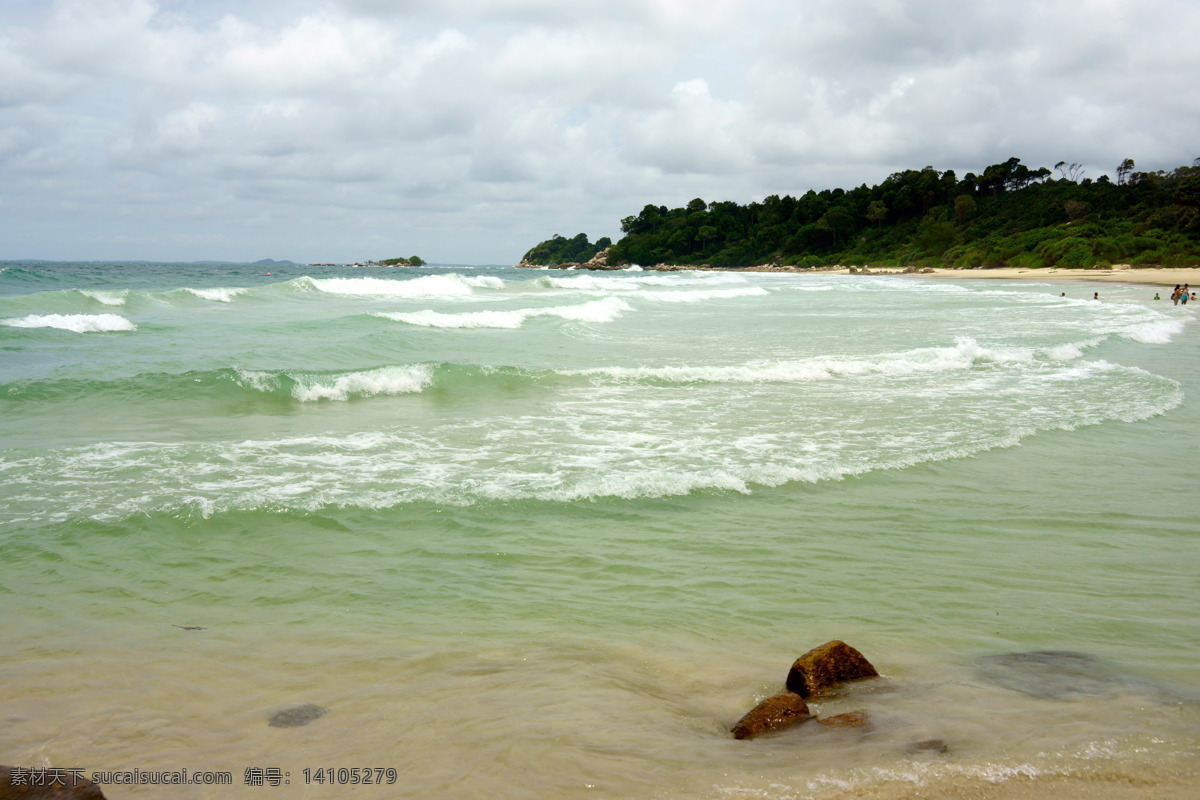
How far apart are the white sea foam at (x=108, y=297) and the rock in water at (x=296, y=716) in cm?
3308

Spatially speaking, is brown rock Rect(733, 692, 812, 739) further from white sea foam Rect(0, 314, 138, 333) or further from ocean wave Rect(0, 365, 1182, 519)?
white sea foam Rect(0, 314, 138, 333)

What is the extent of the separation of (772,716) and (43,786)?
2.90 metres

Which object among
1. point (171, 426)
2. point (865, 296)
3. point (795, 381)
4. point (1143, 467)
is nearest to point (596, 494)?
point (1143, 467)

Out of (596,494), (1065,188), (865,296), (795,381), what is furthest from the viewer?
(1065,188)

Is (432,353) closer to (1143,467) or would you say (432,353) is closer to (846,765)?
(1143,467)

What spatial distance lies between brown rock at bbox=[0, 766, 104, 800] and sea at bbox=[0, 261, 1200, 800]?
→ 0.94 feet

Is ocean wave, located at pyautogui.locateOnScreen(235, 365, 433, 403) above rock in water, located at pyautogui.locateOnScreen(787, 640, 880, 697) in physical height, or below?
above

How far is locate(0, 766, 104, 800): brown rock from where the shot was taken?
8.89ft

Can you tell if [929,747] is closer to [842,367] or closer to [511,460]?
[511,460]

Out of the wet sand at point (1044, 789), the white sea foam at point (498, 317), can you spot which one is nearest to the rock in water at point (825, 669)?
the wet sand at point (1044, 789)

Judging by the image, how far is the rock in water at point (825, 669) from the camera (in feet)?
12.9

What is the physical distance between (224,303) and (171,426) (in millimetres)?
27766

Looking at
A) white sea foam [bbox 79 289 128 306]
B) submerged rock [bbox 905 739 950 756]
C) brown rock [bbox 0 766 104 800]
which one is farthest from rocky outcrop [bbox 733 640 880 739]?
white sea foam [bbox 79 289 128 306]

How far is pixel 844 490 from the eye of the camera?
312 inches
